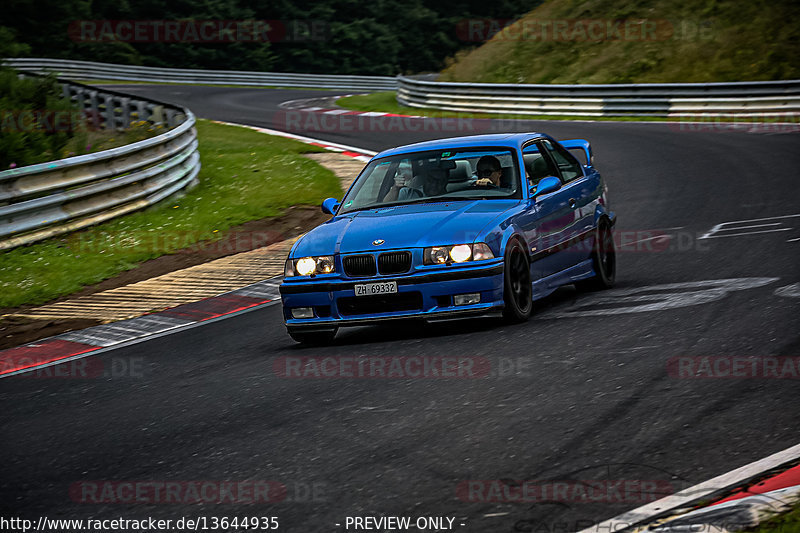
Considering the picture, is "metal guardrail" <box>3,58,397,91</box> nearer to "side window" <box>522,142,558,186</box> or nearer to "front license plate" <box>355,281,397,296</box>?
"side window" <box>522,142,558,186</box>

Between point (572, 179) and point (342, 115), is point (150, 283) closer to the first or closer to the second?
point (572, 179)

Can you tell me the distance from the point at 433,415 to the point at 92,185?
9.99 meters

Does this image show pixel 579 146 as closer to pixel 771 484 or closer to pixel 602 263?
pixel 602 263

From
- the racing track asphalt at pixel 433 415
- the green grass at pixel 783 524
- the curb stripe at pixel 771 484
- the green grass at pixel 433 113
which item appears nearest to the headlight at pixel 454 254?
the racing track asphalt at pixel 433 415

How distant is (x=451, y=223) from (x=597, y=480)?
3.88 metres

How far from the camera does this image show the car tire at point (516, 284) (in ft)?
26.2

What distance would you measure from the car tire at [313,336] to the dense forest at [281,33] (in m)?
44.2

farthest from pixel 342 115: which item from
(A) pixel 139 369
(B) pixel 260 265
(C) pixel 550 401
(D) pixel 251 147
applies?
(C) pixel 550 401

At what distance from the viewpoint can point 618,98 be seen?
97.8ft

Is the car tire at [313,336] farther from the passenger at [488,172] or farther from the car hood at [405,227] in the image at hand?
the passenger at [488,172]

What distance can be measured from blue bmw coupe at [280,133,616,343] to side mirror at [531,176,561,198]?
0.03 ft
